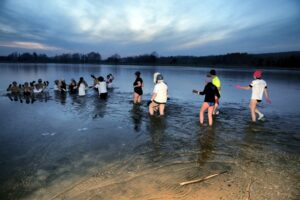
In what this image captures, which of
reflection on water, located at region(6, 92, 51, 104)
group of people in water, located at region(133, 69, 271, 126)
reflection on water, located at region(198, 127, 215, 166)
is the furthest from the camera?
reflection on water, located at region(6, 92, 51, 104)

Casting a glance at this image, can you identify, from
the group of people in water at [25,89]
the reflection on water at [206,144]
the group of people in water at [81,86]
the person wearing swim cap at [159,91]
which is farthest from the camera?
the group of people in water at [25,89]

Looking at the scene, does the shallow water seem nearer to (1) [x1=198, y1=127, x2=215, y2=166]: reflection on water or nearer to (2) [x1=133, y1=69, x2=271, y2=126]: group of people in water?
(1) [x1=198, y1=127, x2=215, y2=166]: reflection on water

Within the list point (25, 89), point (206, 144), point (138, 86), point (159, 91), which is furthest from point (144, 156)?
point (25, 89)

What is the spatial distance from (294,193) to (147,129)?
4950 mm

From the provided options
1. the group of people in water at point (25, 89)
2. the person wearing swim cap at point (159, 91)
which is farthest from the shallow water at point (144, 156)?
the group of people in water at point (25, 89)

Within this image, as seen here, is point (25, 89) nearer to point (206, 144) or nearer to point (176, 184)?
point (206, 144)

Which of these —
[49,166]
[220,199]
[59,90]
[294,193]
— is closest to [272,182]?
[294,193]

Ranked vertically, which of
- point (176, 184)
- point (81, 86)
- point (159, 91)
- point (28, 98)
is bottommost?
point (176, 184)

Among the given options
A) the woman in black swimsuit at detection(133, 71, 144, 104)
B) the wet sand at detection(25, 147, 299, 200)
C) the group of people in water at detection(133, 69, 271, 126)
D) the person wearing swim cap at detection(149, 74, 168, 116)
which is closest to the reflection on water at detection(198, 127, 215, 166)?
the wet sand at detection(25, 147, 299, 200)

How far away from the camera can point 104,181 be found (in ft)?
15.4

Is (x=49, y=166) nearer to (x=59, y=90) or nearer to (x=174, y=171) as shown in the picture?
(x=174, y=171)

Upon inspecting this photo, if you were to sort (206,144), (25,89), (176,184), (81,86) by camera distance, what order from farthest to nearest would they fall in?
(25,89) < (81,86) < (206,144) < (176,184)

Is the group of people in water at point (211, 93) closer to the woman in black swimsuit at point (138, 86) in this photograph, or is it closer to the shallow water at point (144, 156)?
the shallow water at point (144, 156)

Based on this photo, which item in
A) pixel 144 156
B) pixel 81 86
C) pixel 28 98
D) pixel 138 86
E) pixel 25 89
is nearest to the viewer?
pixel 144 156
